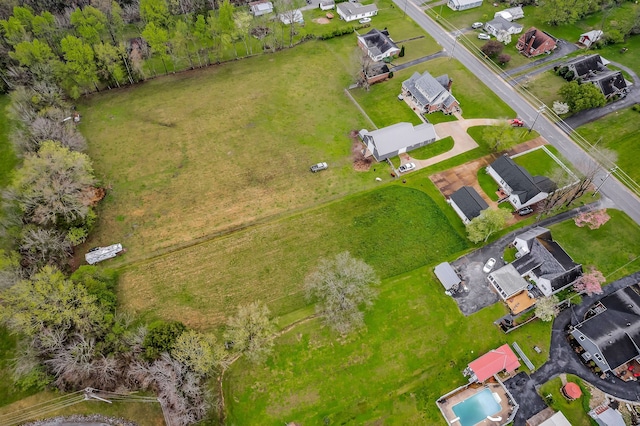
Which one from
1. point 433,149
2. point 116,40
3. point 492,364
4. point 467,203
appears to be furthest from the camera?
point 116,40

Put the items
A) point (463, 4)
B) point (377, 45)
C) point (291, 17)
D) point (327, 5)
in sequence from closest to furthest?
point (377, 45)
point (291, 17)
point (463, 4)
point (327, 5)

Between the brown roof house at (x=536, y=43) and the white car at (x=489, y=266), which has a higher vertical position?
the brown roof house at (x=536, y=43)

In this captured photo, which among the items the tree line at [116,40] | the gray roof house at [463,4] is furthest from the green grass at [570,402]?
the gray roof house at [463,4]

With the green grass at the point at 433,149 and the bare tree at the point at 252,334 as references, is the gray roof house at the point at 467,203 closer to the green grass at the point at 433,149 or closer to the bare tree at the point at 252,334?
the green grass at the point at 433,149

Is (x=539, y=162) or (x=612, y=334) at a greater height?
(x=539, y=162)

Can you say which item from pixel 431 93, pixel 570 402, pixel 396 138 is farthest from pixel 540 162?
pixel 570 402

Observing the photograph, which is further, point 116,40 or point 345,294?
point 116,40

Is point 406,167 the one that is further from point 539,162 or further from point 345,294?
point 345,294

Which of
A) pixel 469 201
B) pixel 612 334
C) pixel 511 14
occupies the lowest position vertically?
pixel 612 334
